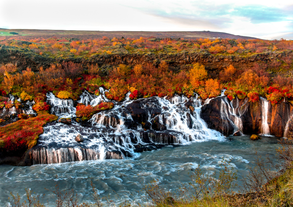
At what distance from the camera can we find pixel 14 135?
13992mm

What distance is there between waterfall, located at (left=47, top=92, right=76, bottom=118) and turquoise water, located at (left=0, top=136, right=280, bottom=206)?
810 centimetres

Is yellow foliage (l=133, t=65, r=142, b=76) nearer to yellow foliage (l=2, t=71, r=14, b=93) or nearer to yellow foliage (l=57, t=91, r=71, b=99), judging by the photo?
yellow foliage (l=57, t=91, r=71, b=99)

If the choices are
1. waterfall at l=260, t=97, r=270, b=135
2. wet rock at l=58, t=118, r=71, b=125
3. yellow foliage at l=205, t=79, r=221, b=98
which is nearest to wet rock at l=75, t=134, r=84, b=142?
wet rock at l=58, t=118, r=71, b=125

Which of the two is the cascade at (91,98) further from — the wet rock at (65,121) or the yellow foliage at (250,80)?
the yellow foliage at (250,80)

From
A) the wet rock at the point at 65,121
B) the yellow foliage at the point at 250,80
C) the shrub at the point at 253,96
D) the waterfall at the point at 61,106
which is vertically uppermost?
the yellow foliage at the point at 250,80

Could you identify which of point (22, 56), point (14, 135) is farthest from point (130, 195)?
point (22, 56)

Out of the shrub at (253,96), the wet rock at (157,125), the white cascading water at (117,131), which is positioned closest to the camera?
the white cascading water at (117,131)

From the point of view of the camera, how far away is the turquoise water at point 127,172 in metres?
9.62

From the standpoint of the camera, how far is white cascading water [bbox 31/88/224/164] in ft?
45.0

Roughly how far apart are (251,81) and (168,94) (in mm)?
10299

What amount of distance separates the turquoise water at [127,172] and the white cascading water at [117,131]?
34.5 inches

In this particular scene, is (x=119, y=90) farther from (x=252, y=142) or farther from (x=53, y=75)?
(x=252, y=142)

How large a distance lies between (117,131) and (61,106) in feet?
26.7

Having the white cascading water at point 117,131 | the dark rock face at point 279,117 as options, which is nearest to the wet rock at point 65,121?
the white cascading water at point 117,131
